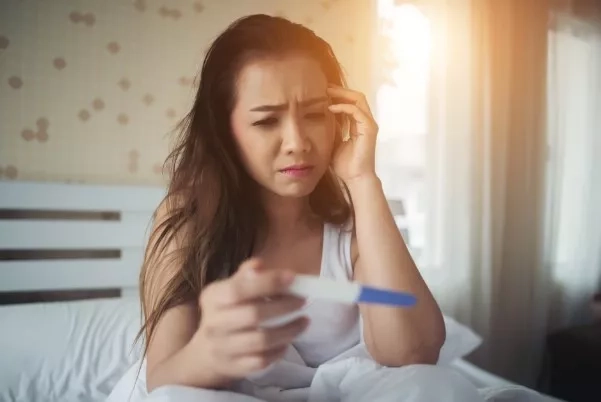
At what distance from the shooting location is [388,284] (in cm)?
42

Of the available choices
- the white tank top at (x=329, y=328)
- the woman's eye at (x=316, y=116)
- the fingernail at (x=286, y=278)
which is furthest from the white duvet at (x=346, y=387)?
the woman's eye at (x=316, y=116)

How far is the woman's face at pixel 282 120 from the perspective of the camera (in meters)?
0.41

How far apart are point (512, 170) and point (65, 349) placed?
680 mm

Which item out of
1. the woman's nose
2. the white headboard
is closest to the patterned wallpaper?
the white headboard

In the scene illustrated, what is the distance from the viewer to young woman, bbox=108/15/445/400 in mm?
414

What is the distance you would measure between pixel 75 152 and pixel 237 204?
0.26 m

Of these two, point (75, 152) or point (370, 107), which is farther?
point (75, 152)

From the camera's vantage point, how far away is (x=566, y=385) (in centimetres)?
54

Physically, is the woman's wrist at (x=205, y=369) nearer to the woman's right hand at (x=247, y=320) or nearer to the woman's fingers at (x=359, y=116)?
the woman's right hand at (x=247, y=320)

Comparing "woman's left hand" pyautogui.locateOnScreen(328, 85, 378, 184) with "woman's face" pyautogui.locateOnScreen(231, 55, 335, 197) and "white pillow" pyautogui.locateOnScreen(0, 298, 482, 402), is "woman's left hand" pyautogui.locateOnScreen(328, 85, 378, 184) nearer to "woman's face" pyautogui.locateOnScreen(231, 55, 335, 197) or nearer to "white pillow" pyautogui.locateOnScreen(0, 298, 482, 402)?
"woman's face" pyautogui.locateOnScreen(231, 55, 335, 197)

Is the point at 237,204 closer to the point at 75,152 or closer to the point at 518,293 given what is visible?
the point at 75,152

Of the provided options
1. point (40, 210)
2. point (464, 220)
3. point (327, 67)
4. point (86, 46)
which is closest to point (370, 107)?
point (327, 67)

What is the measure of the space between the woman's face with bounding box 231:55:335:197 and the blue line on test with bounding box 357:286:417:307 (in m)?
0.14

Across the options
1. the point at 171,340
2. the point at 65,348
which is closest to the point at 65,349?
the point at 65,348
